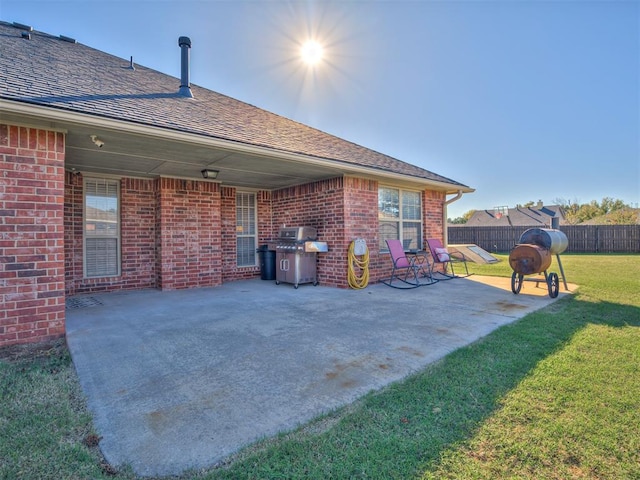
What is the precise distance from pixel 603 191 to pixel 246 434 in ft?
189

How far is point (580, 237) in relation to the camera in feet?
60.8

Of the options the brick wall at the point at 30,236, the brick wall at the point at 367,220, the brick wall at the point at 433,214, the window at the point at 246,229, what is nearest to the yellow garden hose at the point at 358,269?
the brick wall at the point at 367,220

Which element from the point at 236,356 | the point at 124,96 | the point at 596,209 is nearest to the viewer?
the point at 236,356

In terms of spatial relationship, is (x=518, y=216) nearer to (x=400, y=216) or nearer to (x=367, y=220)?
(x=400, y=216)

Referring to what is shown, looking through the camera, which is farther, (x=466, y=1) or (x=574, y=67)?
(x=574, y=67)

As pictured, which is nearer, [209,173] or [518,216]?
[209,173]

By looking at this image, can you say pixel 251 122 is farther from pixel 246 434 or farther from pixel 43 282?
pixel 246 434

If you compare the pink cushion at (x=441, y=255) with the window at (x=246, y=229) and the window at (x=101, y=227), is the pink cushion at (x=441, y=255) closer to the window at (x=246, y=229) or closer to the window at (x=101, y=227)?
the window at (x=246, y=229)

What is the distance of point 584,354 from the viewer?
10.3 feet

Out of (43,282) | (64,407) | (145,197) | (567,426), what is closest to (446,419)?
(567,426)

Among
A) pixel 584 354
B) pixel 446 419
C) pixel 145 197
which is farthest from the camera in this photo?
pixel 145 197

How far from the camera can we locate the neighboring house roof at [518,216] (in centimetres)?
2824

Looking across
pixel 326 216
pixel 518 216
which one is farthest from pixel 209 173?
pixel 518 216

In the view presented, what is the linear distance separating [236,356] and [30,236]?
114 inches
